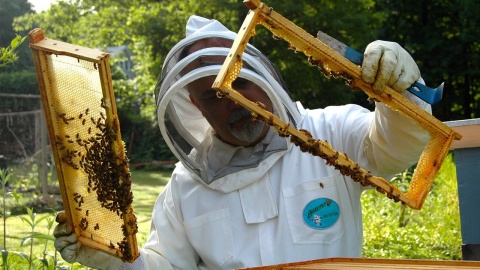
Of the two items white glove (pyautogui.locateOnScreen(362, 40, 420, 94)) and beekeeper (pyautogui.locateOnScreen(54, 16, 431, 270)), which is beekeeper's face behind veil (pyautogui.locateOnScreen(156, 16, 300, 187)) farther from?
white glove (pyautogui.locateOnScreen(362, 40, 420, 94))

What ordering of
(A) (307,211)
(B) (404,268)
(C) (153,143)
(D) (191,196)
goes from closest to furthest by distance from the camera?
1. (B) (404,268)
2. (A) (307,211)
3. (D) (191,196)
4. (C) (153,143)

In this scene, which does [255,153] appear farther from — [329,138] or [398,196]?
[398,196]

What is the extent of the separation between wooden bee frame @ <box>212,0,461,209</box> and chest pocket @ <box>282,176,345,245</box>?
0.57 metres

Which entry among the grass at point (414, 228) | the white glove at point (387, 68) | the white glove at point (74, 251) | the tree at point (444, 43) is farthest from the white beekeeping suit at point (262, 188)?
the tree at point (444, 43)

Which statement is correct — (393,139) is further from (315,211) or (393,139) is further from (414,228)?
(414,228)

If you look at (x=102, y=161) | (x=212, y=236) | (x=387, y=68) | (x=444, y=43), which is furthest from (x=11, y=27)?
(x=387, y=68)

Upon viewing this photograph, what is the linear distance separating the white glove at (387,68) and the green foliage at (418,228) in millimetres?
4085

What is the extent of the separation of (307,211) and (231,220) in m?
0.35

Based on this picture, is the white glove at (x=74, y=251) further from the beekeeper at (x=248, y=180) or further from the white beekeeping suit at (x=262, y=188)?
the white beekeeping suit at (x=262, y=188)

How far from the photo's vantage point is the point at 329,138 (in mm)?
3395

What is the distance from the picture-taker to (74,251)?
3.06 meters

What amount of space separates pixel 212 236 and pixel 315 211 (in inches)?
19.1

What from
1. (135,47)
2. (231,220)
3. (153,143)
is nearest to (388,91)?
Answer: (231,220)

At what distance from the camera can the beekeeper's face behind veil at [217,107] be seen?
10.5ft
